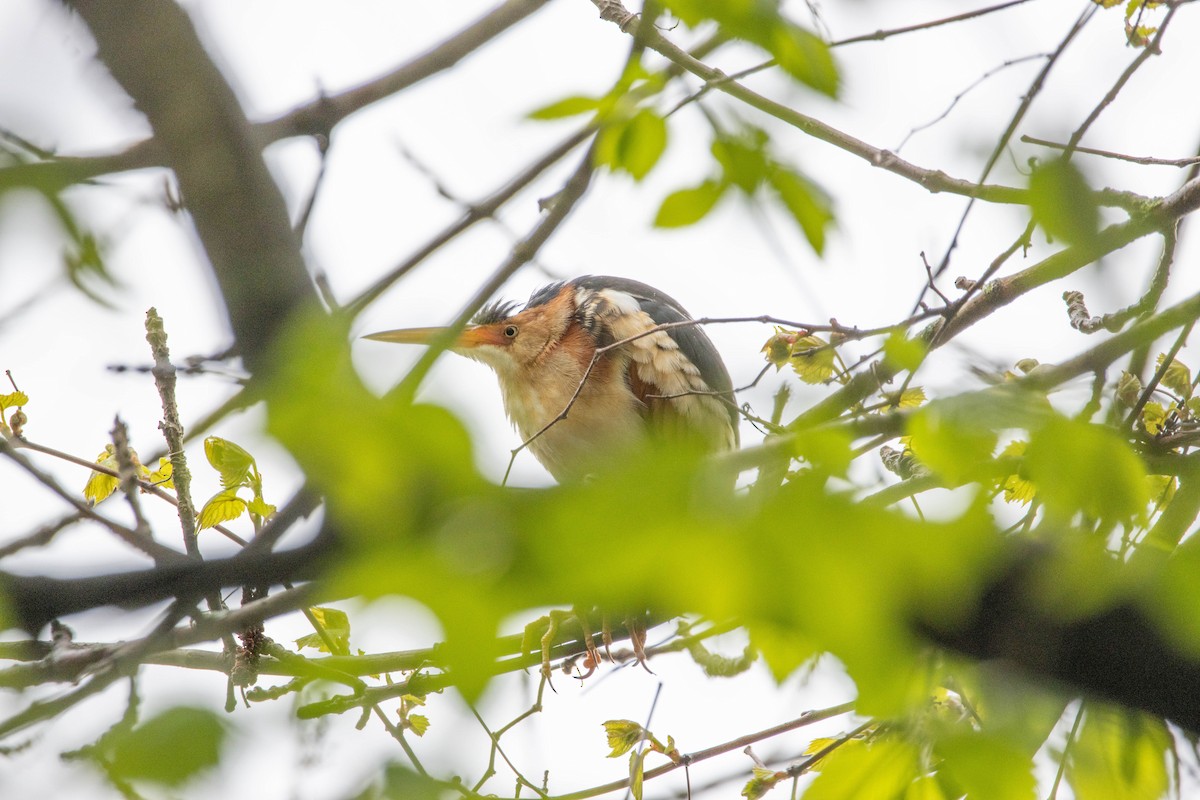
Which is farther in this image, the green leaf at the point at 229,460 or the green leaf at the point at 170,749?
the green leaf at the point at 229,460

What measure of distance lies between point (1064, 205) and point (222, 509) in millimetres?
2320

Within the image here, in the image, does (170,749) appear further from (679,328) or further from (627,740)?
(679,328)

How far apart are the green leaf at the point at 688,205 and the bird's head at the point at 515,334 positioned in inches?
121

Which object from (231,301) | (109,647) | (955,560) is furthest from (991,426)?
(109,647)

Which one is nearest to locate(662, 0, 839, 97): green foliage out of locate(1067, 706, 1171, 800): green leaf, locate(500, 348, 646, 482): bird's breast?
locate(1067, 706, 1171, 800): green leaf

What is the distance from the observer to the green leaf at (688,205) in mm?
1590

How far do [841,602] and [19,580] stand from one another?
113 centimetres

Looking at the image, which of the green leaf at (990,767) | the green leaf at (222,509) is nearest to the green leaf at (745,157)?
the green leaf at (990,767)

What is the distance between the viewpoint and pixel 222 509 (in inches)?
111

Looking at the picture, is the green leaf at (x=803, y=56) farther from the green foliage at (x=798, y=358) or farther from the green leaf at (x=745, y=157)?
the green foliage at (x=798, y=358)

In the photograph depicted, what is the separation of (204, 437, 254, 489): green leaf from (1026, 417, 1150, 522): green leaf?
6.81 feet

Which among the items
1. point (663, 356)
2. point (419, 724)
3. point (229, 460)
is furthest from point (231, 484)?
point (663, 356)

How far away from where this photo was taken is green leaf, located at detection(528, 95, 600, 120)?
1.37 metres

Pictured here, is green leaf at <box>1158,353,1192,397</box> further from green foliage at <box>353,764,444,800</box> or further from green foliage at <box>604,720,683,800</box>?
green foliage at <box>353,764,444,800</box>
